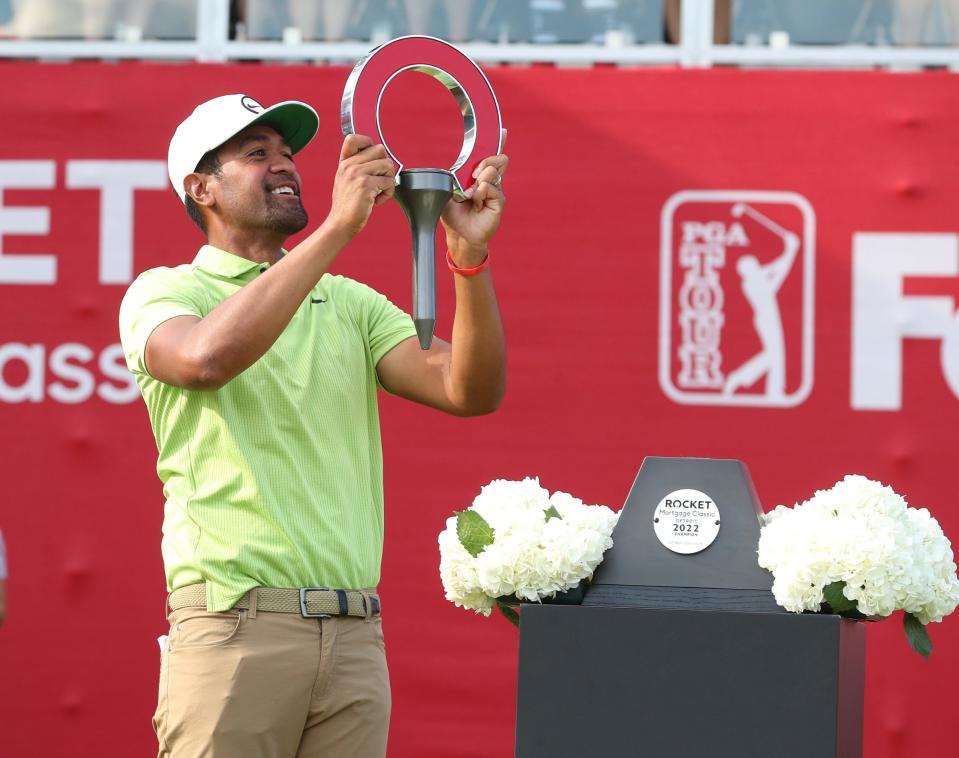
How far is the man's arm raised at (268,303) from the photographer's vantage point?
6.14ft

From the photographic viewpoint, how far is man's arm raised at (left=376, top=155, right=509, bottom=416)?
6.52 feet

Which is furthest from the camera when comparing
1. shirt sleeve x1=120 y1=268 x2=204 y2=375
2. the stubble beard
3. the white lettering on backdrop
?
the white lettering on backdrop

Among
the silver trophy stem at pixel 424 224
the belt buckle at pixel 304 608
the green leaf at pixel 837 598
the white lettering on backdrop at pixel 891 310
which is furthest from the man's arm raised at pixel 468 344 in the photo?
the white lettering on backdrop at pixel 891 310

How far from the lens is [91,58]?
388 cm

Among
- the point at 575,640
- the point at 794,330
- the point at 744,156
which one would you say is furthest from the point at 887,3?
the point at 575,640

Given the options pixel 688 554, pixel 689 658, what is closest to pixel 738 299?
pixel 688 554

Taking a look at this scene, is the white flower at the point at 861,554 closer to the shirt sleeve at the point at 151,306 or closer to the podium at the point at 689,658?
the podium at the point at 689,658

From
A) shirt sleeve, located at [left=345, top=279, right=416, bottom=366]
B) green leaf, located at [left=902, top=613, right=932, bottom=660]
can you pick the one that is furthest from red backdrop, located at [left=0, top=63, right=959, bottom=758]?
green leaf, located at [left=902, top=613, right=932, bottom=660]

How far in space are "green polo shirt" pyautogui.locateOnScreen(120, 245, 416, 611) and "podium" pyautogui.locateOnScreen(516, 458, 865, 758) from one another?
49cm

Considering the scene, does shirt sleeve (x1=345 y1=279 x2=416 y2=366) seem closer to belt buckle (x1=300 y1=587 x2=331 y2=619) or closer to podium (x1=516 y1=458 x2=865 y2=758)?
belt buckle (x1=300 y1=587 x2=331 y2=619)

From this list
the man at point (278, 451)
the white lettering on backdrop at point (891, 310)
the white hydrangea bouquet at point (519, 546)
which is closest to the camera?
the white hydrangea bouquet at point (519, 546)

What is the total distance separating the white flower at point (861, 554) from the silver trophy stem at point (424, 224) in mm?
489

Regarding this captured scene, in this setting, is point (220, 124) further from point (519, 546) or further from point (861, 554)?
point (861, 554)

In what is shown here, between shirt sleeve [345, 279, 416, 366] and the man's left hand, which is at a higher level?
the man's left hand
